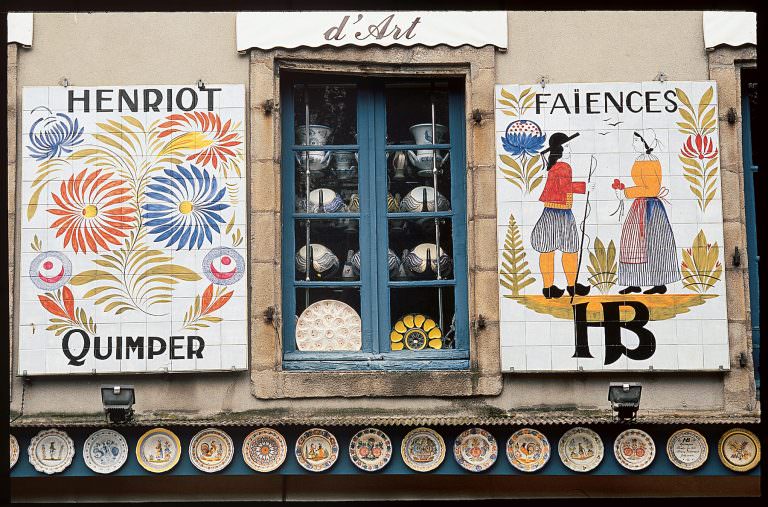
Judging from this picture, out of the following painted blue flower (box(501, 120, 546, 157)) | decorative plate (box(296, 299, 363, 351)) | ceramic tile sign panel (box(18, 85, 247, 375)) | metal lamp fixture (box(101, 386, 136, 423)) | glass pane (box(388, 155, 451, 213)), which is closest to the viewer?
metal lamp fixture (box(101, 386, 136, 423))

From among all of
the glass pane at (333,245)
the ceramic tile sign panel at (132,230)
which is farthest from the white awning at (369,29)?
the glass pane at (333,245)

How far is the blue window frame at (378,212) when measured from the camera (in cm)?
655

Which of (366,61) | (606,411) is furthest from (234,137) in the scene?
(606,411)

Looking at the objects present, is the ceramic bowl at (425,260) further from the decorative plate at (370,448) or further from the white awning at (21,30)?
the white awning at (21,30)

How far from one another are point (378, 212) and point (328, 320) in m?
0.77

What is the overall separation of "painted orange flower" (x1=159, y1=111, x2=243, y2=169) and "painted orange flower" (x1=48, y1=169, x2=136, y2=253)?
0.44m

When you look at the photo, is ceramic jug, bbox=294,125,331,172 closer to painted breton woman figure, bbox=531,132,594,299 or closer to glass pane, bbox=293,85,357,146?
glass pane, bbox=293,85,357,146

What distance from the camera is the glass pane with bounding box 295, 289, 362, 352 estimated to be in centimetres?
654

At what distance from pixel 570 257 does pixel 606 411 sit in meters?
0.99

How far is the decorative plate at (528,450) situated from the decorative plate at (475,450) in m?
0.11

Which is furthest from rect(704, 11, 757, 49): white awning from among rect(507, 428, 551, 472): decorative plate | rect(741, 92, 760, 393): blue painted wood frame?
rect(507, 428, 551, 472): decorative plate

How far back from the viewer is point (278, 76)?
21.3 ft

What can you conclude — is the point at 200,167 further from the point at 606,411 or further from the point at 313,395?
the point at 606,411

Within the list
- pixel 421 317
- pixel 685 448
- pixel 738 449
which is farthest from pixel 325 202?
pixel 738 449
